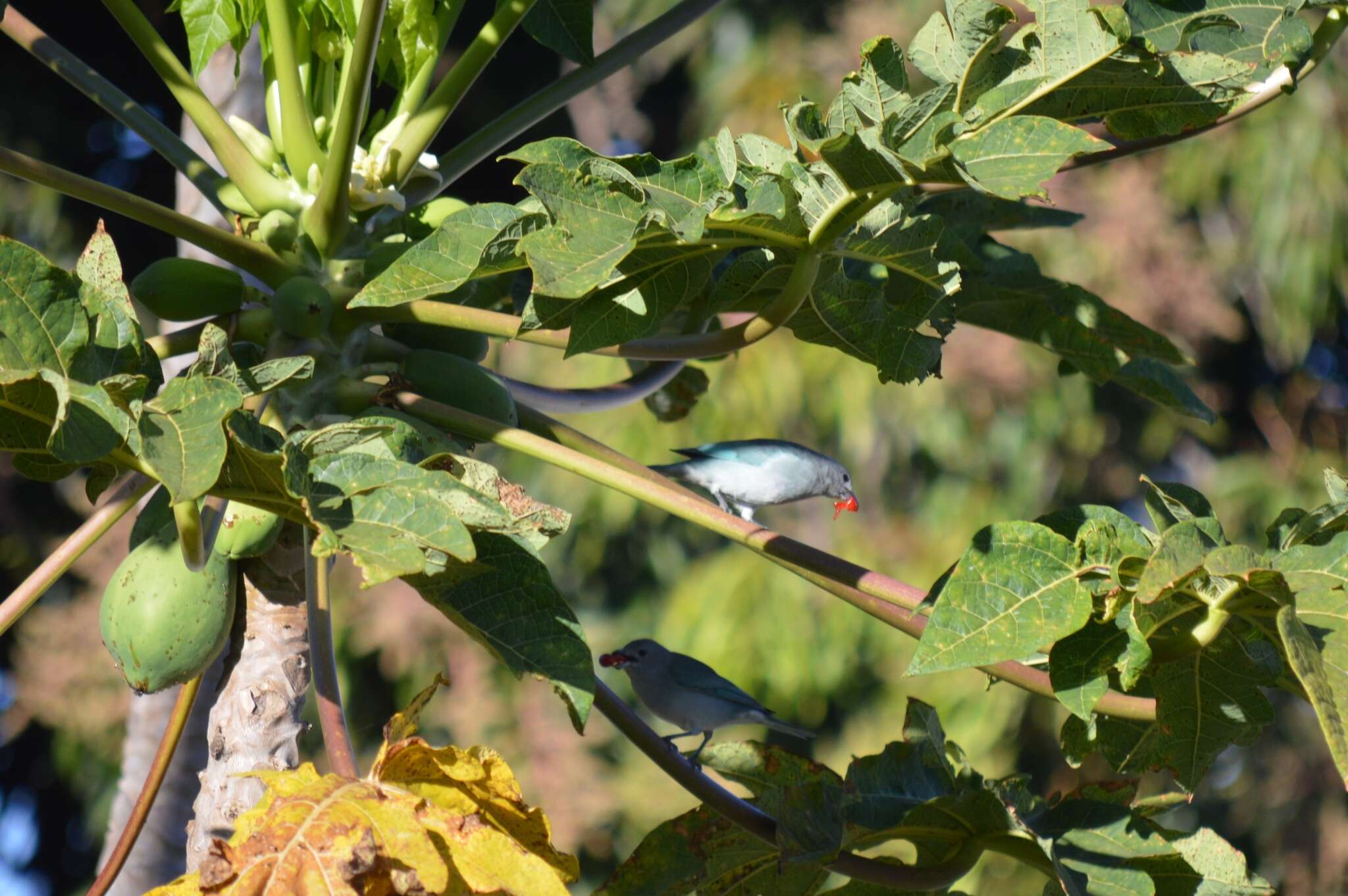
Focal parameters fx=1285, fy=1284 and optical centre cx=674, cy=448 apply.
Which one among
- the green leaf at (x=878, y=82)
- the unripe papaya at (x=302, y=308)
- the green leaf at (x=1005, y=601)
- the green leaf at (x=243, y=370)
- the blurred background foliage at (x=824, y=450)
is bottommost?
the blurred background foliage at (x=824, y=450)

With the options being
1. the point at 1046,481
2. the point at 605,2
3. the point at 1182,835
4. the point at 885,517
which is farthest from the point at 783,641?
the point at 1182,835

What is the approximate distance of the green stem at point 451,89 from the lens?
119 cm

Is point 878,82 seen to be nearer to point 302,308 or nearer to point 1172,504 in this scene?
point 1172,504

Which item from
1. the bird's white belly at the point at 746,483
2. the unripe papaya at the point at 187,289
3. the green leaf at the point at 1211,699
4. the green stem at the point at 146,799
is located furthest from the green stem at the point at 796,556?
the bird's white belly at the point at 746,483

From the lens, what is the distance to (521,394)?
4.37ft

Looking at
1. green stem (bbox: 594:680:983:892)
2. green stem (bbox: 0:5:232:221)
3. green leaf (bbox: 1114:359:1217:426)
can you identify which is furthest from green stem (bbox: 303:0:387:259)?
green leaf (bbox: 1114:359:1217:426)

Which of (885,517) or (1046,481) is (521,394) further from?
(1046,481)

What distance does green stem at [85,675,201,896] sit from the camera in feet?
3.39

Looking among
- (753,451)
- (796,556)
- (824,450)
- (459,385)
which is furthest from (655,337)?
(824,450)

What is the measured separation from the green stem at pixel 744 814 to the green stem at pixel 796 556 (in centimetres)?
17

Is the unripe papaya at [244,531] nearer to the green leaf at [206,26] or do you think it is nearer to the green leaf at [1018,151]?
the green leaf at [206,26]

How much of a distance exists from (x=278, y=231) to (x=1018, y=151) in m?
0.63

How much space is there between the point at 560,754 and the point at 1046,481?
1944 millimetres

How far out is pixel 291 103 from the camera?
1.14 m
